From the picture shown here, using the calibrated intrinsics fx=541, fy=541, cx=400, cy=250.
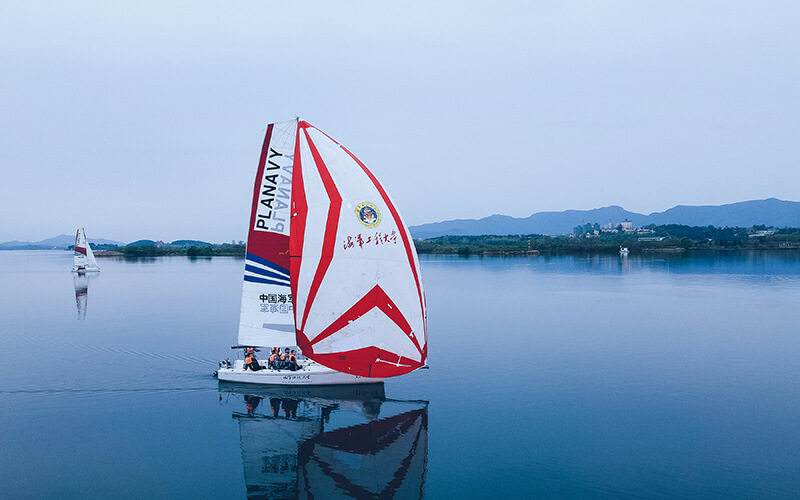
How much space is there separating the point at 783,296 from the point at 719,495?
1805 inches

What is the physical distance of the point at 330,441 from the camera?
17.8 meters

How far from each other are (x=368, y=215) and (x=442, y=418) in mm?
7929

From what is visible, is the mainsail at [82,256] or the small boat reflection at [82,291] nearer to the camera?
the small boat reflection at [82,291]

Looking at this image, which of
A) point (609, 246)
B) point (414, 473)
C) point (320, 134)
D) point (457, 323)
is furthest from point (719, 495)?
point (609, 246)

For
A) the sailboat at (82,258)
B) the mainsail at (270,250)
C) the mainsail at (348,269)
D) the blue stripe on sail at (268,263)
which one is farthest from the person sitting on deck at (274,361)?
the sailboat at (82,258)

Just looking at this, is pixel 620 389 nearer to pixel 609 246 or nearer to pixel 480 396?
pixel 480 396

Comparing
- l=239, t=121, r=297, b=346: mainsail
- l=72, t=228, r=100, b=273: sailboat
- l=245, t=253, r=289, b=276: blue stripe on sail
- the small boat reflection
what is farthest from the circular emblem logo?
l=72, t=228, r=100, b=273: sailboat

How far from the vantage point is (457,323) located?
130 ft

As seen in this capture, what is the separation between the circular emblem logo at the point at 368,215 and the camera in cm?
1928

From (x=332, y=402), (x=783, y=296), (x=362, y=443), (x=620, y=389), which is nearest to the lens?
(x=362, y=443)

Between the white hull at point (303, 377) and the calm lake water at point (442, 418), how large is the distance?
20.7 inches

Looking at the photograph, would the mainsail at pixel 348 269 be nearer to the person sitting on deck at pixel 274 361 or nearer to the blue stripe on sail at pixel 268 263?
Answer: the blue stripe on sail at pixel 268 263

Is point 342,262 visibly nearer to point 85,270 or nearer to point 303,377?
point 303,377

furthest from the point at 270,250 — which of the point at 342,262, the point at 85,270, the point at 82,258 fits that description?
the point at 82,258
